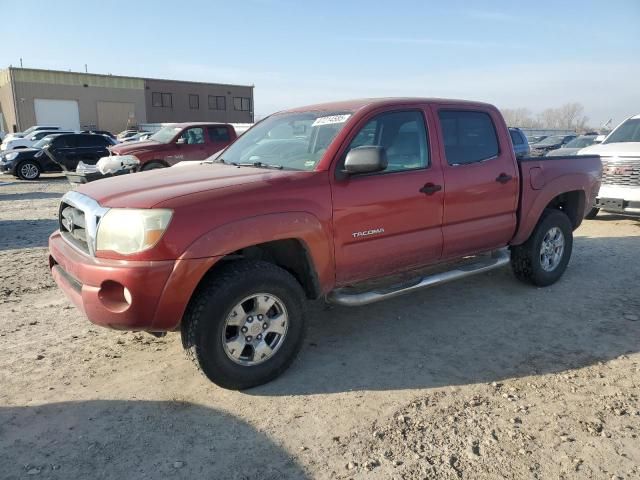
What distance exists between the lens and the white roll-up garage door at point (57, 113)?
166ft

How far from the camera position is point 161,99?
2318 inches

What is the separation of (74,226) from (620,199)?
26.7 feet

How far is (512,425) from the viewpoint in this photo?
2.96 m

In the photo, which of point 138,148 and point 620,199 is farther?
point 138,148

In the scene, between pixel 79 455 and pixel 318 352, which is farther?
pixel 318 352

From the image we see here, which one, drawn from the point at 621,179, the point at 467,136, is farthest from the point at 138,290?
the point at 621,179

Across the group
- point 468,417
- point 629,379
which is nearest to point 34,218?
point 468,417

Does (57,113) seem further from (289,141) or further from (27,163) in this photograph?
(289,141)

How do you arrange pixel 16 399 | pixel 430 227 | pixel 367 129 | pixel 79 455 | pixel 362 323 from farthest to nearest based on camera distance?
pixel 362 323 < pixel 430 227 < pixel 367 129 < pixel 16 399 < pixel 79 455

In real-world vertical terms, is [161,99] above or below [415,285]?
above

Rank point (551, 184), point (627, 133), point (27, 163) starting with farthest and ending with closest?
1. point (27, 163)
2. point (627, 133)
3. point (551, 184)

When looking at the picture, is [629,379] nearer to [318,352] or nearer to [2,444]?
[318,352]

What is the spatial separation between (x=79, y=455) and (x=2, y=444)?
1.55 feet

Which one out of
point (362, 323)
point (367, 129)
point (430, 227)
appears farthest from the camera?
point (362, 323)
